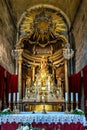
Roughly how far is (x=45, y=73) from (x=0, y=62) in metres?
2.79

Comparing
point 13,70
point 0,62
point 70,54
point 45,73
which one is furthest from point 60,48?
point 0,62

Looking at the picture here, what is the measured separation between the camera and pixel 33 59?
13617 mm

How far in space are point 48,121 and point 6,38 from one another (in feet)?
21.2

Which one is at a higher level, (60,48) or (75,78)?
(60,48)

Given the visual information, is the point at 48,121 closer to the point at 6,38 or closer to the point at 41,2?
the point at 6,38

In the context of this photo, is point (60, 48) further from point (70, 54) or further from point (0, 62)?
point (0, 62)

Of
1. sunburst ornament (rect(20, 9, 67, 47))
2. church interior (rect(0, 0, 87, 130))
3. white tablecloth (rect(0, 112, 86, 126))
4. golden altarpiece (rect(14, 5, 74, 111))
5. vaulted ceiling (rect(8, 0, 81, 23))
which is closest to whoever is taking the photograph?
white tablecloth (rect(0, 112, 86, 126))

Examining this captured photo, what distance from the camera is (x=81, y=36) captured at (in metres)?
12.6

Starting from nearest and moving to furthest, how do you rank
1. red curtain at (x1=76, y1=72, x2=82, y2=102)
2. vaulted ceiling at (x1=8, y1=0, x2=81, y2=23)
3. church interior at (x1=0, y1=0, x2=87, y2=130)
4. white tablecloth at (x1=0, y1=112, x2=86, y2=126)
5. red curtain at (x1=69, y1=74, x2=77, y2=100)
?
white tablecloth at (x1=0, y1=112, x2=86, y2=126)
red curtain at (x1=76, y1=72, x2=82, y2=102)
church interior at (x1=0, y1=0, x2=87, y2=130)
red curtain at (x1=69, y1=74, x2=77, y2=100)
vaulted ceiling at (x1=8, y1=0, x2=81, y2=23)

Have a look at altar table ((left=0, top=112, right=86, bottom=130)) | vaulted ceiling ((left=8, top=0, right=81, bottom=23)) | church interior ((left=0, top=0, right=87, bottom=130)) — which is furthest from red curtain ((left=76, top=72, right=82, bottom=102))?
altar table ((left=0, top=112, right=86, bottom=130))

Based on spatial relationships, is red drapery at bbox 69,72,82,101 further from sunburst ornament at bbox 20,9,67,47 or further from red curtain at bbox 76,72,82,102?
sunburst ornament at bbox 20,9,67,47

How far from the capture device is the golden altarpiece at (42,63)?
12.2 meters

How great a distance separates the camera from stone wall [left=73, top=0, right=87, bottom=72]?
1166cm

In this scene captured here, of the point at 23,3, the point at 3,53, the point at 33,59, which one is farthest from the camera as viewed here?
the point at 23,3
